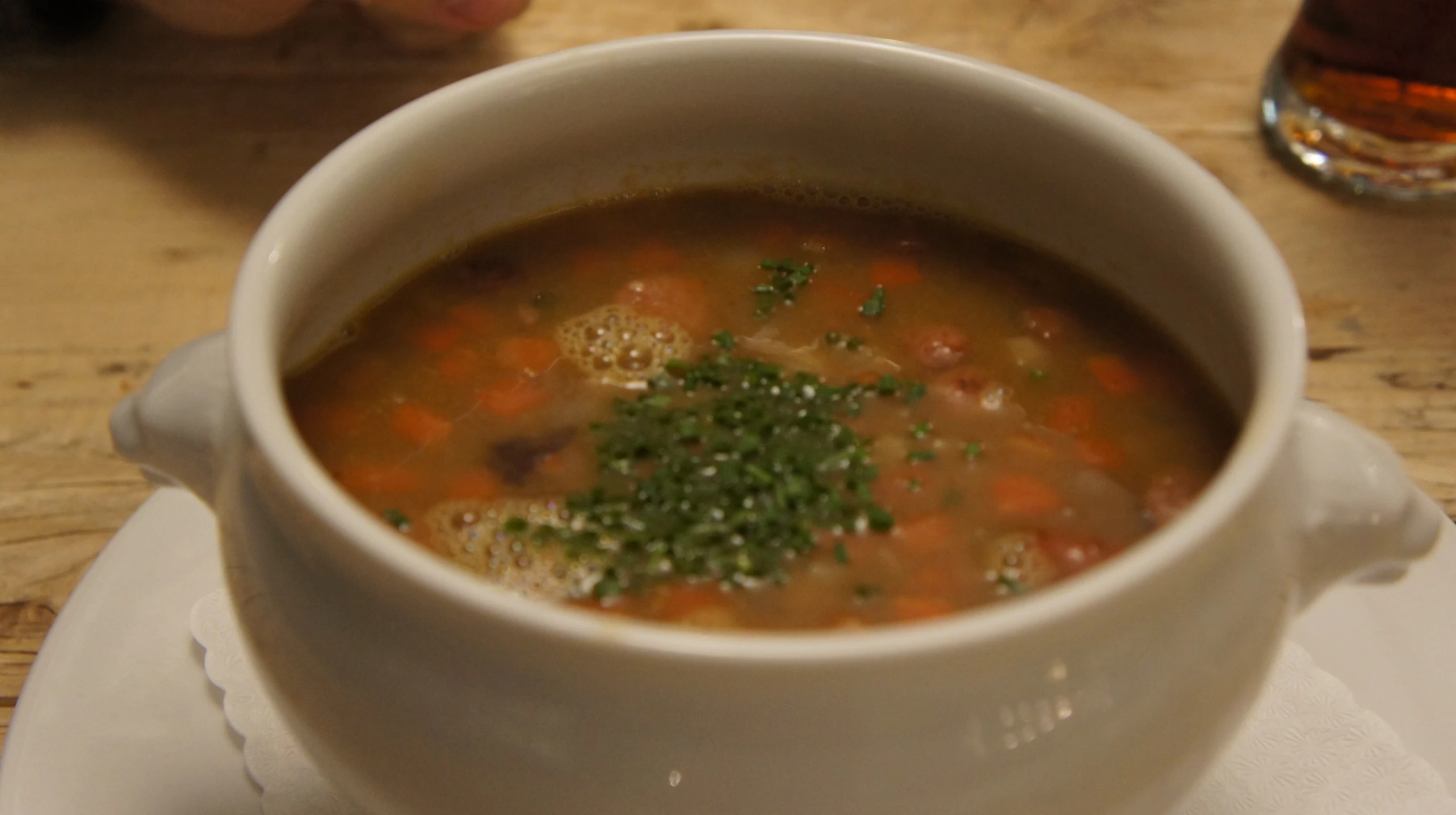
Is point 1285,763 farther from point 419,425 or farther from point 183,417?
point 183,417

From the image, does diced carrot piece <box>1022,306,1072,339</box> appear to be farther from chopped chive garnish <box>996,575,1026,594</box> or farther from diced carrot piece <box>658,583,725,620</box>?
diced carrot piece <box>658,583,725,620</box>

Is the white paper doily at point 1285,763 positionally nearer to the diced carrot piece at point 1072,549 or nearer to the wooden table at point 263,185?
the diced carrot piece at point 1072,549

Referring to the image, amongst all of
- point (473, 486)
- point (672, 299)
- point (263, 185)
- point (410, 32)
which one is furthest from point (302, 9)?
point (473, 486)

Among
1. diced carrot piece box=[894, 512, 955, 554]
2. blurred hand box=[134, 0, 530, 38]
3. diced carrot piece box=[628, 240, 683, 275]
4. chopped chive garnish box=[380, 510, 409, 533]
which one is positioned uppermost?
diced carrot piece box=[894, 512, 955, 554]

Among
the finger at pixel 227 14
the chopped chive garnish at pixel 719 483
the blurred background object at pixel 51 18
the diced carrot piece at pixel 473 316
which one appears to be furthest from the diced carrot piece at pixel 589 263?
the blurred background object at pixel 51 18

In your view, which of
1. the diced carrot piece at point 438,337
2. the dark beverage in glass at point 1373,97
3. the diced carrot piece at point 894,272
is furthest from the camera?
the dark beverage in glass at point 1373,97

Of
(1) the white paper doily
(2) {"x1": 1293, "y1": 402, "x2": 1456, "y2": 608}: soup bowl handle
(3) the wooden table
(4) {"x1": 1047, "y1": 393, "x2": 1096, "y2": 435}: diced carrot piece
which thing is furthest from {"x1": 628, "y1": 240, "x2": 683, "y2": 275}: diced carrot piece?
(3) the wooden table
